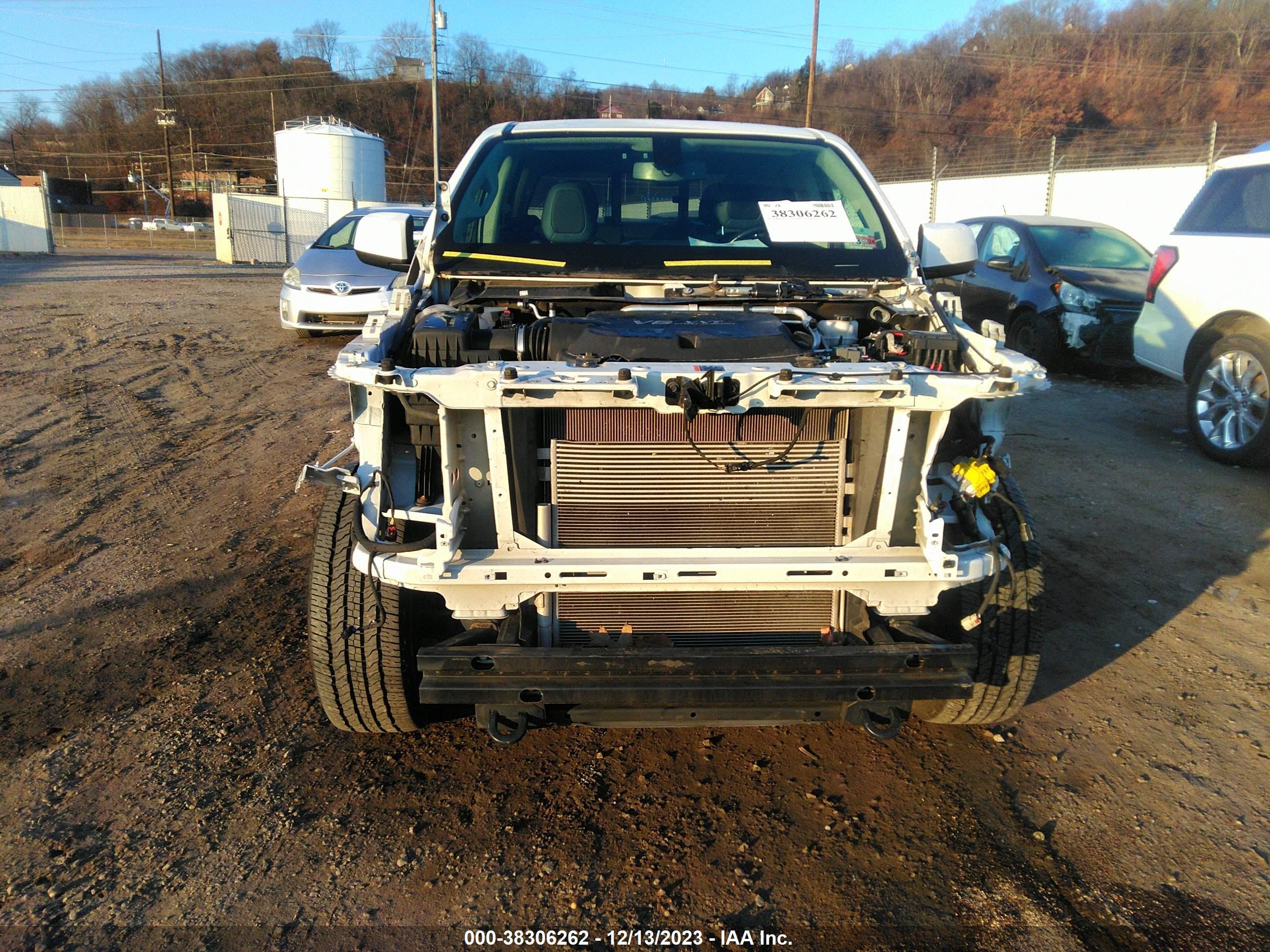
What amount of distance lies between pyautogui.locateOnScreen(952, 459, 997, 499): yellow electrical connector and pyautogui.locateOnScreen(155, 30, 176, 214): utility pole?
198 feet

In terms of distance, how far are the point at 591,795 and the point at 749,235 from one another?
2.37 m

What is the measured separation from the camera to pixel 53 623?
12.6ft

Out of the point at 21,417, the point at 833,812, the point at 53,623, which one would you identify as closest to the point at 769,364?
the point at 833,812

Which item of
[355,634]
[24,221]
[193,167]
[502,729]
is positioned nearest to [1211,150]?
[502,729]

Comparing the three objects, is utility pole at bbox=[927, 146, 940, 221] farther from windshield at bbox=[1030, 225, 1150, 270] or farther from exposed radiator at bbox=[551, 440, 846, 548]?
exposed radiator at bbox=[551, 440, 846, 548]

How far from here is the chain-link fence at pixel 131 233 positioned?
35.5 m

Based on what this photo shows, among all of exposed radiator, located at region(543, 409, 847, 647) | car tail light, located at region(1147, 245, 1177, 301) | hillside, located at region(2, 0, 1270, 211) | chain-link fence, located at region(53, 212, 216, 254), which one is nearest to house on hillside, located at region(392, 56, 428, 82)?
hillside, located at region(2, 0, 1270, 211)

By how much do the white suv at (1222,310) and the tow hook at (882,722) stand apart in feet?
15.8

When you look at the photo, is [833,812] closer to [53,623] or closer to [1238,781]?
[1238,781]

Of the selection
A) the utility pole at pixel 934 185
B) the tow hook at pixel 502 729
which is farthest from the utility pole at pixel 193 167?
the tow hook at pixel 502 729

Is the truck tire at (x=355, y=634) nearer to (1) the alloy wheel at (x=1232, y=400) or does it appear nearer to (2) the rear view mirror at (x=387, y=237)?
(2) the rear view mirror at (x=387, y=237)

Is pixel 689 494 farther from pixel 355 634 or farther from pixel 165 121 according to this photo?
pixel 165 121

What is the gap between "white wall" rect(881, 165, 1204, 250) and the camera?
1480cm

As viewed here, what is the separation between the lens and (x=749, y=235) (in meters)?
3.81
